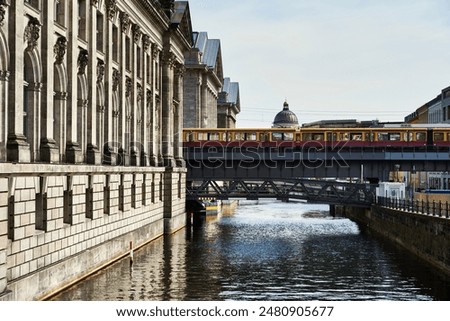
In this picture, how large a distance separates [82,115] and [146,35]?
2038cm

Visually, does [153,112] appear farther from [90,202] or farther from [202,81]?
[202,81]

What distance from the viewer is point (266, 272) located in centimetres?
4469

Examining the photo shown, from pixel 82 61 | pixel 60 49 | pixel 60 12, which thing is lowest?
pixel 60 49

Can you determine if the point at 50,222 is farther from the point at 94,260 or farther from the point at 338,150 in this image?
the point at 338,150

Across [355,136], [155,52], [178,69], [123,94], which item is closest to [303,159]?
[355,136]

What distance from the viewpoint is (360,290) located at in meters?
38.6

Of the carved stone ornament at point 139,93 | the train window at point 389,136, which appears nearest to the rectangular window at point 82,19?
the carved stone ornament at point 139,93

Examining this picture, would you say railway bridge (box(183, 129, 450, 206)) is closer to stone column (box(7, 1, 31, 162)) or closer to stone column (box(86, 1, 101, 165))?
stone column (box(86, 1, 101, 165))

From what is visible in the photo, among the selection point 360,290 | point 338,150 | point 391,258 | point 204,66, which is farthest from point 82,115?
point 204,66

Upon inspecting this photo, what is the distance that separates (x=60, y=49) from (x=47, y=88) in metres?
3.51

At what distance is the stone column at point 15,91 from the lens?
1239 inches

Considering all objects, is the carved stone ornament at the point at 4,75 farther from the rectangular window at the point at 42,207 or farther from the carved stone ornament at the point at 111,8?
the carved stone ornament at the point at 111,8

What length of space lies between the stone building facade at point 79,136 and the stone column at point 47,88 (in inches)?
1.8
